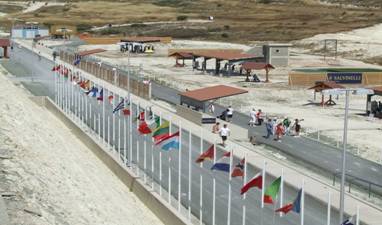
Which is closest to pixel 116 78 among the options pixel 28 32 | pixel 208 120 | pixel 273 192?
pixel 208 120

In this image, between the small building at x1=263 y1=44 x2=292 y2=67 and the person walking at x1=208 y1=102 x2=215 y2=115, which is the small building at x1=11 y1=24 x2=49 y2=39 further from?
the person walking at x1=208 y1=102 x2=215 y2=115

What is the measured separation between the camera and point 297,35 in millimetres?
136500

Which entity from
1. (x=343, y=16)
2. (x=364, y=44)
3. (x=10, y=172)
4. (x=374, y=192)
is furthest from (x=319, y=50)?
(x=10, y=172)

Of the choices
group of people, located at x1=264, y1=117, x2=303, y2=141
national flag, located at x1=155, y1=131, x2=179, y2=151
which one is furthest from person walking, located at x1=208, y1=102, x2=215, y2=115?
national flag, located at x1=155, y1=131, x2=179, y2=151

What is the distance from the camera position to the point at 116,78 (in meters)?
64.9

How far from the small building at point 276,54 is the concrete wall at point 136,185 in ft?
158

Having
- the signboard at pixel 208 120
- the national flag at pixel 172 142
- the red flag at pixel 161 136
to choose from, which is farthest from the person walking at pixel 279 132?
the national flag at pixel 172 142

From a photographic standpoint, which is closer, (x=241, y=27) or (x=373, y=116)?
(x=373, y=116)

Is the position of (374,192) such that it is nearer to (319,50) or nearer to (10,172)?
(10,172)

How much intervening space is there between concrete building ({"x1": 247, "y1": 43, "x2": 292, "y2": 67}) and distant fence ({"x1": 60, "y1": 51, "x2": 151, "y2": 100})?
22738 millimetres

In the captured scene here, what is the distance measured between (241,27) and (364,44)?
41016 mm

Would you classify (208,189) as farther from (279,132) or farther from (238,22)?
(238,22)

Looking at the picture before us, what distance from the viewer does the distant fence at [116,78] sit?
58250 millimetres

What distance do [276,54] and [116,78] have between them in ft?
103
